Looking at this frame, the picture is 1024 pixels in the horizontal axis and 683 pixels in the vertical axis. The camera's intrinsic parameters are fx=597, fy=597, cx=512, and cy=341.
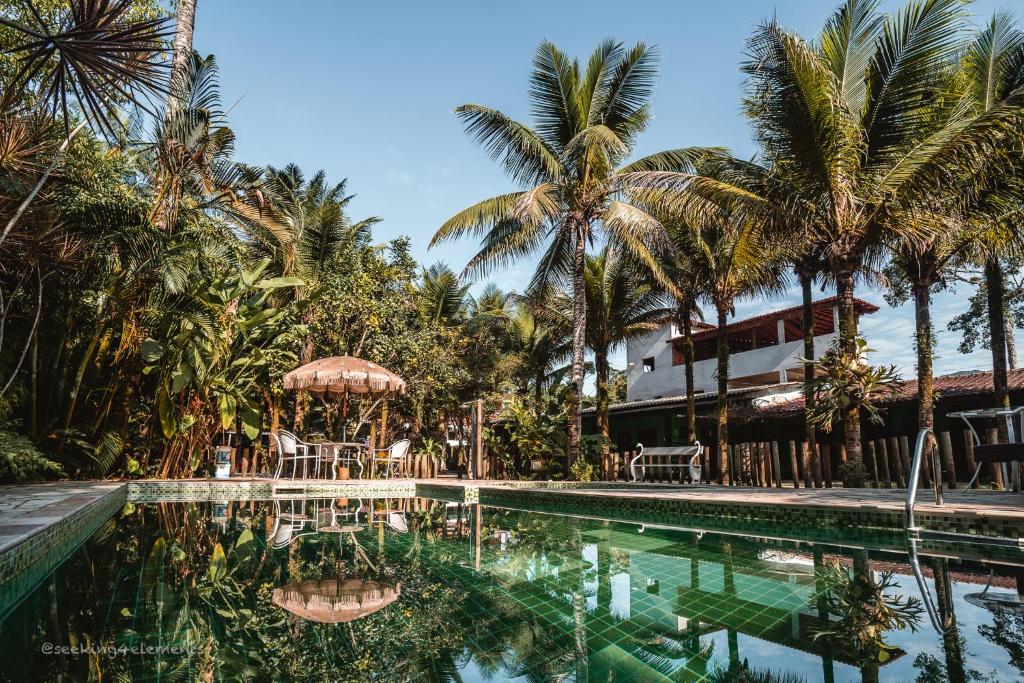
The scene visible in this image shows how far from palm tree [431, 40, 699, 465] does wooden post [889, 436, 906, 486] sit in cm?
577

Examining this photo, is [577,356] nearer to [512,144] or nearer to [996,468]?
[512,144]

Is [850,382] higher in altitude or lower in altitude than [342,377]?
lower

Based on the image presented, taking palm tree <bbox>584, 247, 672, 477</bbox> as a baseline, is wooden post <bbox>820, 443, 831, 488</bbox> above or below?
below

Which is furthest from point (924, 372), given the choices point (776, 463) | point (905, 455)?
point (776, 463)

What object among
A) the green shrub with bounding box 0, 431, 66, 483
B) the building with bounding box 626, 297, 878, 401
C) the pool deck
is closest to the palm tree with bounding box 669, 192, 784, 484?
the pool deck

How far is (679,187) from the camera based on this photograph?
472 inches

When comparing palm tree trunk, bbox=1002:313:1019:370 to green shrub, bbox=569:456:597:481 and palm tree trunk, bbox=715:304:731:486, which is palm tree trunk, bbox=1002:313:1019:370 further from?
green shrub, bbox=569:456:597:481

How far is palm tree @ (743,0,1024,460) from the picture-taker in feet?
29.2

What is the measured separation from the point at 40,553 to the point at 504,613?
344 cm

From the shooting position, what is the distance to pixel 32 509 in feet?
17.4

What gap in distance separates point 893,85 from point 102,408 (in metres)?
14.1

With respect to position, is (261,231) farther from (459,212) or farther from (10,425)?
(10,425)

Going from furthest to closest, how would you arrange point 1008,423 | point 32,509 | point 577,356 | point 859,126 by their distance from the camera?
1. point 577,356
2. point 859,126
3. point 1008,423
4. point 32,509

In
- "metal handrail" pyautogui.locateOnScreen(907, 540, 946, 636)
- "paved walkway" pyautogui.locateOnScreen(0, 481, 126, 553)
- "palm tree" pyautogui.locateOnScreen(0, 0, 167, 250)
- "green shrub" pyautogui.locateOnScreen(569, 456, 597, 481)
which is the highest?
"palm tree" pyautogui.locateOnScreen(0, 0, 167, 250)
